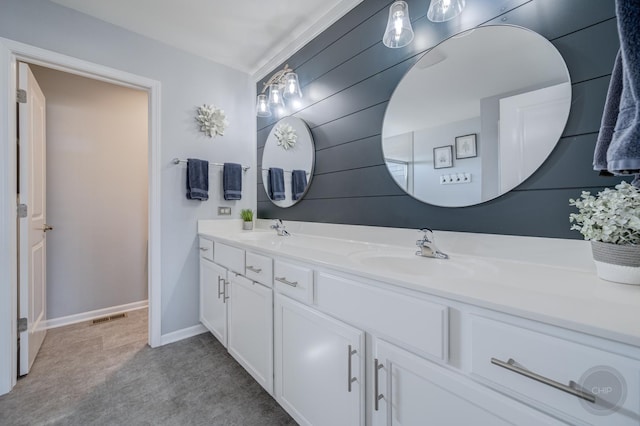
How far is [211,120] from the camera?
93.0 inches

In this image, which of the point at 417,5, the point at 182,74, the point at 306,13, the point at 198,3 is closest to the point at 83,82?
the point at 182,74

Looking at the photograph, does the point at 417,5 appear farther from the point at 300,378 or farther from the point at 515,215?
the point at 300,378

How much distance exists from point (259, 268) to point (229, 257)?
43 cm

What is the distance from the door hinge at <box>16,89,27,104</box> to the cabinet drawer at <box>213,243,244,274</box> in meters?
1.49

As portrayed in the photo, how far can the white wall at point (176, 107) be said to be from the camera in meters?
1.79

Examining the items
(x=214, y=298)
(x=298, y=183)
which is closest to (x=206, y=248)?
(x=214, y=298)

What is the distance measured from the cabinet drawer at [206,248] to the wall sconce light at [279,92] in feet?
3.88

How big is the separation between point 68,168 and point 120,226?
0.68 metres

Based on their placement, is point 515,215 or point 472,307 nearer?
point 472,307

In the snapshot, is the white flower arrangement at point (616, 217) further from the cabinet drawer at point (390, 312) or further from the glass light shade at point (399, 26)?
the glass light shade at point (399, 26)

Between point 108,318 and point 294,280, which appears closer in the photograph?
point 294,280

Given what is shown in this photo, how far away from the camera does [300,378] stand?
1.20 metres

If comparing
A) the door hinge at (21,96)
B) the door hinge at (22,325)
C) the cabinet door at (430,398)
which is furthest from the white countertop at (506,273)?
the door hinge at (21,96)

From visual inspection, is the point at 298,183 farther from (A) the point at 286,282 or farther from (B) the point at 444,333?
(B) the point at 444,333
